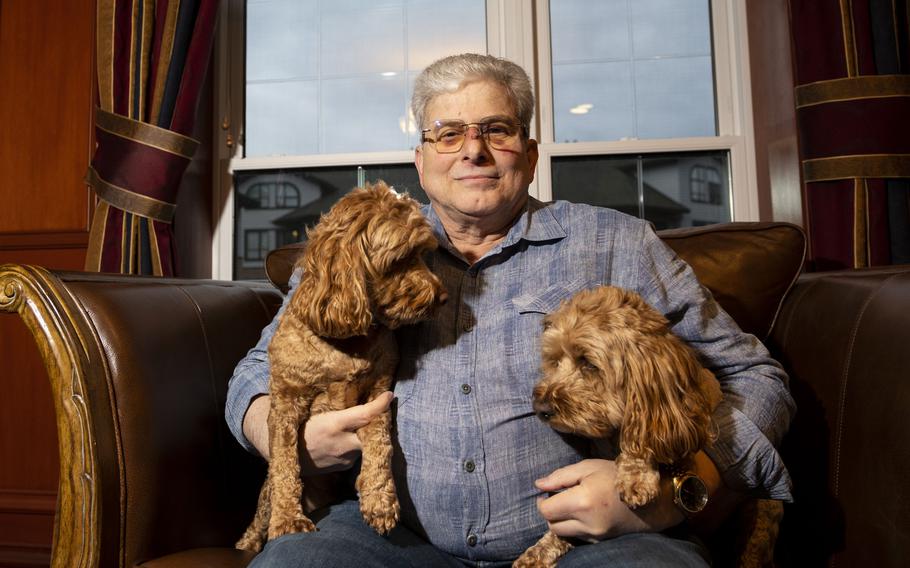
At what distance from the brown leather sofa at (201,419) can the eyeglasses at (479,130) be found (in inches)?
30.8

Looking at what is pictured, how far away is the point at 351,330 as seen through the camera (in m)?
1.28

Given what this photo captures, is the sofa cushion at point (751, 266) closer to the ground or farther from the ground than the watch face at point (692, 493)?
farther from the ground

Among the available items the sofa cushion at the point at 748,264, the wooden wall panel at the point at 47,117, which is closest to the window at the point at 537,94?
the wooden wall panel at the point at 47,117

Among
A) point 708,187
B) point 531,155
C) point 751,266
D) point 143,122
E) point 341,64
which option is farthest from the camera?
point 341,64

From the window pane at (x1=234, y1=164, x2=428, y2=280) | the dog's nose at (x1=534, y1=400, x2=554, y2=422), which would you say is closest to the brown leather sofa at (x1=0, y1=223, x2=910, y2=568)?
the dog's nose at (x1=534, y1=400, x2=554, y2=422)

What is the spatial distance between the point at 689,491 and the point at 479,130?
93cm

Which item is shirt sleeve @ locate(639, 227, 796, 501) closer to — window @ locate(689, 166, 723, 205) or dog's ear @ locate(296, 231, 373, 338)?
dog's ear @ locate(296, 231, 373, 338)

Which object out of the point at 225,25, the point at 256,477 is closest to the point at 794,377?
the point at 256,477

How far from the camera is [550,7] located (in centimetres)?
291

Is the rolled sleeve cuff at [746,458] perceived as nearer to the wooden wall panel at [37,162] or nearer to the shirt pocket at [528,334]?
the shirt pocket at [528,334]

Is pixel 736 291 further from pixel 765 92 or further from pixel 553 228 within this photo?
pixel 765 92

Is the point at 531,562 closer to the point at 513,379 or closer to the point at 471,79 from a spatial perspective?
the point at 513,379

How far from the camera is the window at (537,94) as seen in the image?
2.81m

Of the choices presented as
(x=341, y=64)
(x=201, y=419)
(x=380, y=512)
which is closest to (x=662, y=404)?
(x=380, y=512)
